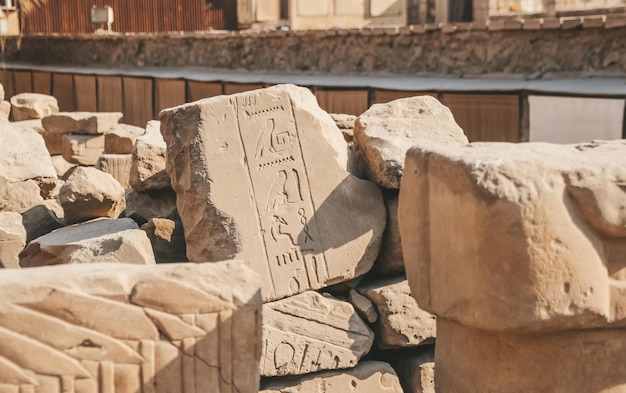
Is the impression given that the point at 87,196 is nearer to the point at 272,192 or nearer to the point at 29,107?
the point at 272,192

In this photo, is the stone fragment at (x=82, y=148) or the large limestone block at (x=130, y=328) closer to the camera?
the large limestone block at (x=130, y=328)

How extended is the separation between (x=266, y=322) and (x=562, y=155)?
1.87m

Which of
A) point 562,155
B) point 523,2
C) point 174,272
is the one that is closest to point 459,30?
point 523,2

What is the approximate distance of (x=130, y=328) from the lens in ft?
9.79

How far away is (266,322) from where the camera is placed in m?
4.78

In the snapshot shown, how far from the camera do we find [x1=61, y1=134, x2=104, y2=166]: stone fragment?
1137 centimetres

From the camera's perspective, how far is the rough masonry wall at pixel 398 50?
10938mm

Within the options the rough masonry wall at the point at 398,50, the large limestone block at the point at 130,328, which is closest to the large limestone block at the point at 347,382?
the large limestone block at the point at 130,328

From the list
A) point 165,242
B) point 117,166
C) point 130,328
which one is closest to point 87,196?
point 165,242

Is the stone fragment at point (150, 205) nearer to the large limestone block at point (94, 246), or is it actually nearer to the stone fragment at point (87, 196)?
the stone fragment at point (87, 196)

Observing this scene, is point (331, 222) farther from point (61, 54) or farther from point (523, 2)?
point (61, 54)

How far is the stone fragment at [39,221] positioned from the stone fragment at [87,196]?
0.17 metres

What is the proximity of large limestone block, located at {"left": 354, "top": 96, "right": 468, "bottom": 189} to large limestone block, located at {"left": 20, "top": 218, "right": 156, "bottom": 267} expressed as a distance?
1.26m

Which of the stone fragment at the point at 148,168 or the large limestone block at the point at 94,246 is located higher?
the stone fragment at the point at 148,168
